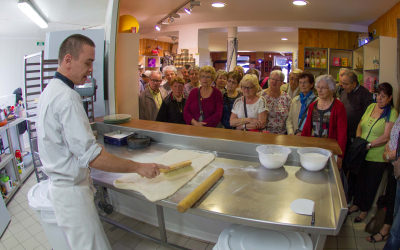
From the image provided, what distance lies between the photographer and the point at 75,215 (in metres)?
1.41

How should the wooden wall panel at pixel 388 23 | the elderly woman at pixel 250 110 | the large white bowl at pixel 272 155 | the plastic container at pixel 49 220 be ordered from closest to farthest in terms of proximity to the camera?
the plastic container at pixel 49 220 → the large white bowl at pixel 272 155 → the elderly woman at pixel 250 110 → the wooden wall panel at pixel 388 23

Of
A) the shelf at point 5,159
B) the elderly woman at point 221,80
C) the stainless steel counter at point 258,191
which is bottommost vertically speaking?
the shelf at point 5,159

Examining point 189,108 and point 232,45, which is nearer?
point 189,108

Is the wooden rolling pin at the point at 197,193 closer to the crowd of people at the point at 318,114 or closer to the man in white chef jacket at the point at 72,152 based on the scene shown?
the man in white chef jacket at the point at 72,152

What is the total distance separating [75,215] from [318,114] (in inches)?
82.4

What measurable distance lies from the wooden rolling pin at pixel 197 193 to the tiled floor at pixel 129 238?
42.6 inches

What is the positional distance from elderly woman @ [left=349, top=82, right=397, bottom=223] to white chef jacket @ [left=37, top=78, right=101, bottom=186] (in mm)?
2537

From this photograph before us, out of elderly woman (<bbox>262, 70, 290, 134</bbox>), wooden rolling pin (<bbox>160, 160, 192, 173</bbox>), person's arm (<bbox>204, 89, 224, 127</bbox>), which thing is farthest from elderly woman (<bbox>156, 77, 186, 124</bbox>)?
wooden rolling pin (<bbox>160, 160, 192, 173</bbox>)

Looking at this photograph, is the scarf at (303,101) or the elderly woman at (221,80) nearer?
the scarf at (303,101)

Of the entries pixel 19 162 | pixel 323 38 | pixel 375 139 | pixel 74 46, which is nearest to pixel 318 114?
pixel 375 139

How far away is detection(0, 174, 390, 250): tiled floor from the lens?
2.38 meters

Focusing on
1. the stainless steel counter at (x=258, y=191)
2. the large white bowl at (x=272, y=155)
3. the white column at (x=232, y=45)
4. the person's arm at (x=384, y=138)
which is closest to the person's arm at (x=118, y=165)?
the stainless steel counter at (x=258, y=191)

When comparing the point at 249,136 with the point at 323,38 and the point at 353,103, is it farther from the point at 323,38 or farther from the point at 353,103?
the point at 323,38

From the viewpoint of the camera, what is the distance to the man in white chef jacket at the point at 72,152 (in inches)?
51.9
